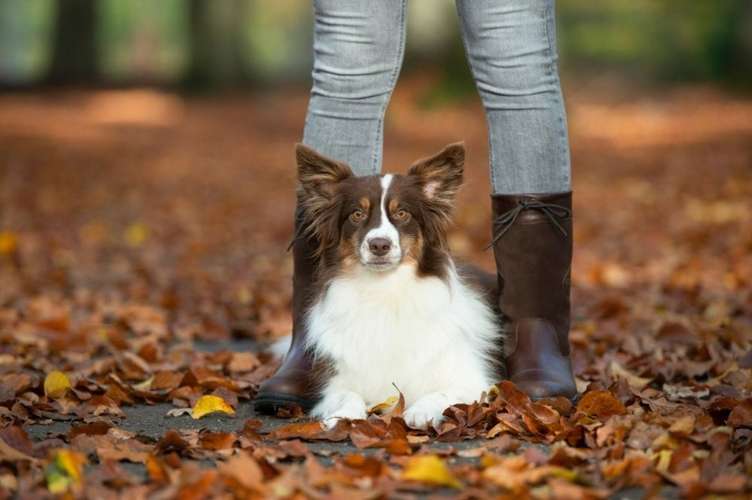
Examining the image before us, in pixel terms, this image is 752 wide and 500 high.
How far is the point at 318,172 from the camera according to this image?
13.0 feet

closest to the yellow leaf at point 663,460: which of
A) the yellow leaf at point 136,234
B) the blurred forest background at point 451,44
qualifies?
the yellow leaf at point 136,234

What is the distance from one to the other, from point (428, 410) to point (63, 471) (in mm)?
1221

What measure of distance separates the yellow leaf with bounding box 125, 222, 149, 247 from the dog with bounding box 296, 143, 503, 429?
599 centimetres

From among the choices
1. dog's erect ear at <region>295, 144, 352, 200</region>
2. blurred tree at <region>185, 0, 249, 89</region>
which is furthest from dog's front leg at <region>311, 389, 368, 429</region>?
blurred tree at <region>185, 0, 249, 89</region>

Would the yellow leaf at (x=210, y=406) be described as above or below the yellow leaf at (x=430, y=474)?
below

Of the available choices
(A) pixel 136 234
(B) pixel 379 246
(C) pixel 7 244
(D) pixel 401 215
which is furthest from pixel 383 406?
(A) pixel 136 234

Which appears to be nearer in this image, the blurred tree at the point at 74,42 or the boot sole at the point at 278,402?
the boot sole at the point at 278,402

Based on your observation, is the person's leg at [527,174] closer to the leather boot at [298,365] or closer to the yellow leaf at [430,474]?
the leather boot at [298,365]

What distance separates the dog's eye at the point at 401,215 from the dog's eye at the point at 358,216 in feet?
0.36

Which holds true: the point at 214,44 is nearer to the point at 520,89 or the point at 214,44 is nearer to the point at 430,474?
the point at 520,89

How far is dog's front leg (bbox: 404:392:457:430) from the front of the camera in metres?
3.57

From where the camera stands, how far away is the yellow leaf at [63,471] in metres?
2.90

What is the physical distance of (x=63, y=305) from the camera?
662 centimetres

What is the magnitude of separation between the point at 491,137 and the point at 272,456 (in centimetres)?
160
